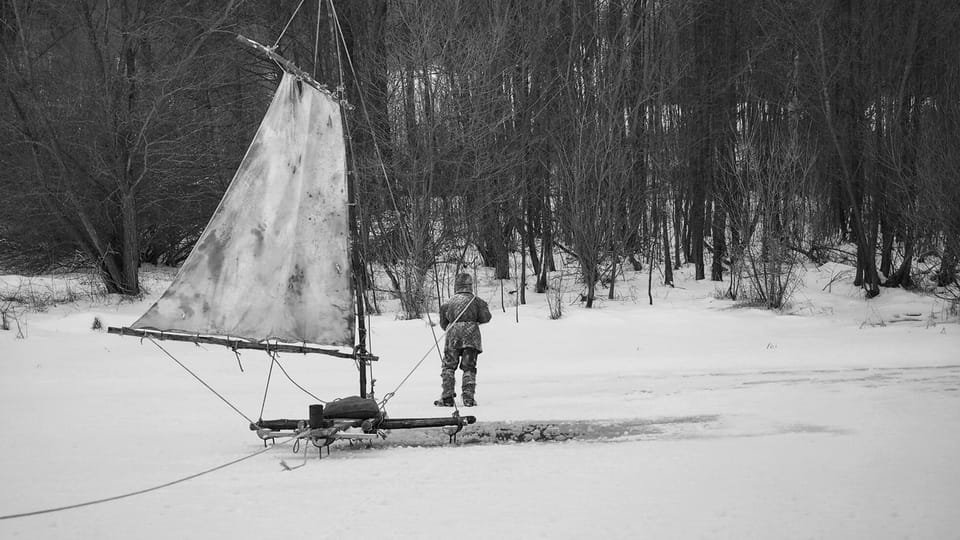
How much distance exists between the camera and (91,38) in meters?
21.7

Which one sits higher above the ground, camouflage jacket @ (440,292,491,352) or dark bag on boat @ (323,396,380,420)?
camouflage jacket @ (440,292,491,352)

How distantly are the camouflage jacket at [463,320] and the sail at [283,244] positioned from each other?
2.56m

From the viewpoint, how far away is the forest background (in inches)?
842

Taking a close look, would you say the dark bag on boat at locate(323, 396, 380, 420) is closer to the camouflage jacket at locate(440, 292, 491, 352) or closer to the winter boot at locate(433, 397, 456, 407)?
the winter boot at locate(433, 397, 456, 407)

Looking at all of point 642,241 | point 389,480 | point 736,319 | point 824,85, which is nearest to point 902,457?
point 389,480

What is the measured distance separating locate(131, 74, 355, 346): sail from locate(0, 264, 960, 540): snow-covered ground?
1.41 m

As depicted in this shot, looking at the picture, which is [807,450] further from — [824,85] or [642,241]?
[642,241]

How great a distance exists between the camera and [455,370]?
1109 cm

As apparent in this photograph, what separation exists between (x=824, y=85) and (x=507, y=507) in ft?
70.4

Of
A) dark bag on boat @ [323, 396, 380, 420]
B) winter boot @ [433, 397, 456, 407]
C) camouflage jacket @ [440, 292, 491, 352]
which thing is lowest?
winter boot @ [433, 397, 456, 407]

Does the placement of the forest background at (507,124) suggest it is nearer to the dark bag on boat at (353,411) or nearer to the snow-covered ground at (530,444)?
the snow-covered ground at (530,444)

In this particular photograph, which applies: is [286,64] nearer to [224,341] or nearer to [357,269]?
[357,269]


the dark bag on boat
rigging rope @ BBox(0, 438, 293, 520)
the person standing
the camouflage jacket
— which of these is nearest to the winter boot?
the person standing

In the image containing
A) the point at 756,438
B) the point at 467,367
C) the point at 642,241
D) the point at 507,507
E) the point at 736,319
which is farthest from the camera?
the point at 642,241
